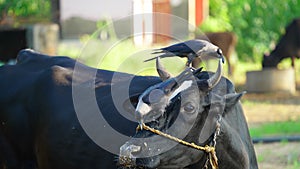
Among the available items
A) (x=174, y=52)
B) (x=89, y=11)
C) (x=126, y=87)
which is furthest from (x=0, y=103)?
(x=89, y=11)

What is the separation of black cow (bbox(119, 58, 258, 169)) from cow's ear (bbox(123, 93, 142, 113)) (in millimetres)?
218

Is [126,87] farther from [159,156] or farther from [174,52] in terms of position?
[159,156]

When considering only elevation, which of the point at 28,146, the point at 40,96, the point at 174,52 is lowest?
the point at 28,146

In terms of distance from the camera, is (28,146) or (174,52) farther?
(28,146)

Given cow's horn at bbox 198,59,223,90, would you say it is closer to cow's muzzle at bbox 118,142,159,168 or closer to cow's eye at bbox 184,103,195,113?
cow's eye at bbox 184,103,195,113

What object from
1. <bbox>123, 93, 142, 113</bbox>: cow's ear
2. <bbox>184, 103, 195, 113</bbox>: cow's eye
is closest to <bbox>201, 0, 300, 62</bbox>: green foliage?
<bbox>123, 93, 142, 113</bbox>: cow's ear

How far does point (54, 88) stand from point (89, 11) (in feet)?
38.4

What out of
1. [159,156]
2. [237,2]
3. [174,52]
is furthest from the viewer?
[237,2]

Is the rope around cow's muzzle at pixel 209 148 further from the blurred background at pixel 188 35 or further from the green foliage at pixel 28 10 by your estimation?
the green foliage at pixel 28 10

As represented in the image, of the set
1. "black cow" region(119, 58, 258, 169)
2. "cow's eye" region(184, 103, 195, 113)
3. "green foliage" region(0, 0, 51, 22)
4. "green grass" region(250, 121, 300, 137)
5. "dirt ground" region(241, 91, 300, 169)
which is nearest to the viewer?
"black cow" region(119, 58, 258, 169)

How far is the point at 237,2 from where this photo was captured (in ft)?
74.4

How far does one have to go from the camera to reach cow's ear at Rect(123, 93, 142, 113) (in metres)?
4.46

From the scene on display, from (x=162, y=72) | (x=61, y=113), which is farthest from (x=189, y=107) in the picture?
(x=61, y=113)

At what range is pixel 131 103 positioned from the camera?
15.0ft
